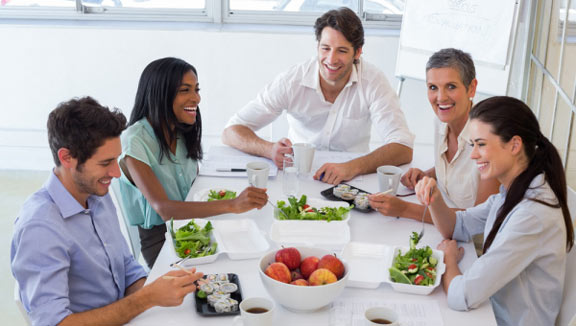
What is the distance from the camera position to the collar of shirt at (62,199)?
149 centimetres

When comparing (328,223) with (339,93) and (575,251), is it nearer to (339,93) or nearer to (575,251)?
(575,251)

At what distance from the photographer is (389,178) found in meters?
2.11

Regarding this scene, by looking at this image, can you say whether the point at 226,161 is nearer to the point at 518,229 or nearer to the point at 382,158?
the point at 382,158

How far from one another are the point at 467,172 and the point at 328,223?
0.60 meters

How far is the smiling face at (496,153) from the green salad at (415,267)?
289 mm

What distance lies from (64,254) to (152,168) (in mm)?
830

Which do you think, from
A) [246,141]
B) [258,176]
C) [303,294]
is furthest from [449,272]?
[246,141]

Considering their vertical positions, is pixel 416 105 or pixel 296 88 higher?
pixel 296 88

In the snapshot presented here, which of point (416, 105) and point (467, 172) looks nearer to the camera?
point (467, 172)

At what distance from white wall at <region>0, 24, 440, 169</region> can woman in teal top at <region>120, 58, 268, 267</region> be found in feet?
6.19

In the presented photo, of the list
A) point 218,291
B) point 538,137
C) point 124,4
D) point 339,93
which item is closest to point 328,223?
point 218,291

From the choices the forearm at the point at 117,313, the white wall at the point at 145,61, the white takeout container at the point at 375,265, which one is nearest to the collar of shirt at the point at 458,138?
the white takeout container at the point at 375,265

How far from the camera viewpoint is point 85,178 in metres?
1.55

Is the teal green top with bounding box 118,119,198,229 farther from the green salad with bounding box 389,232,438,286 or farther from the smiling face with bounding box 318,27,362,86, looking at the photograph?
the green salad with bounding box 389,232,438,286
